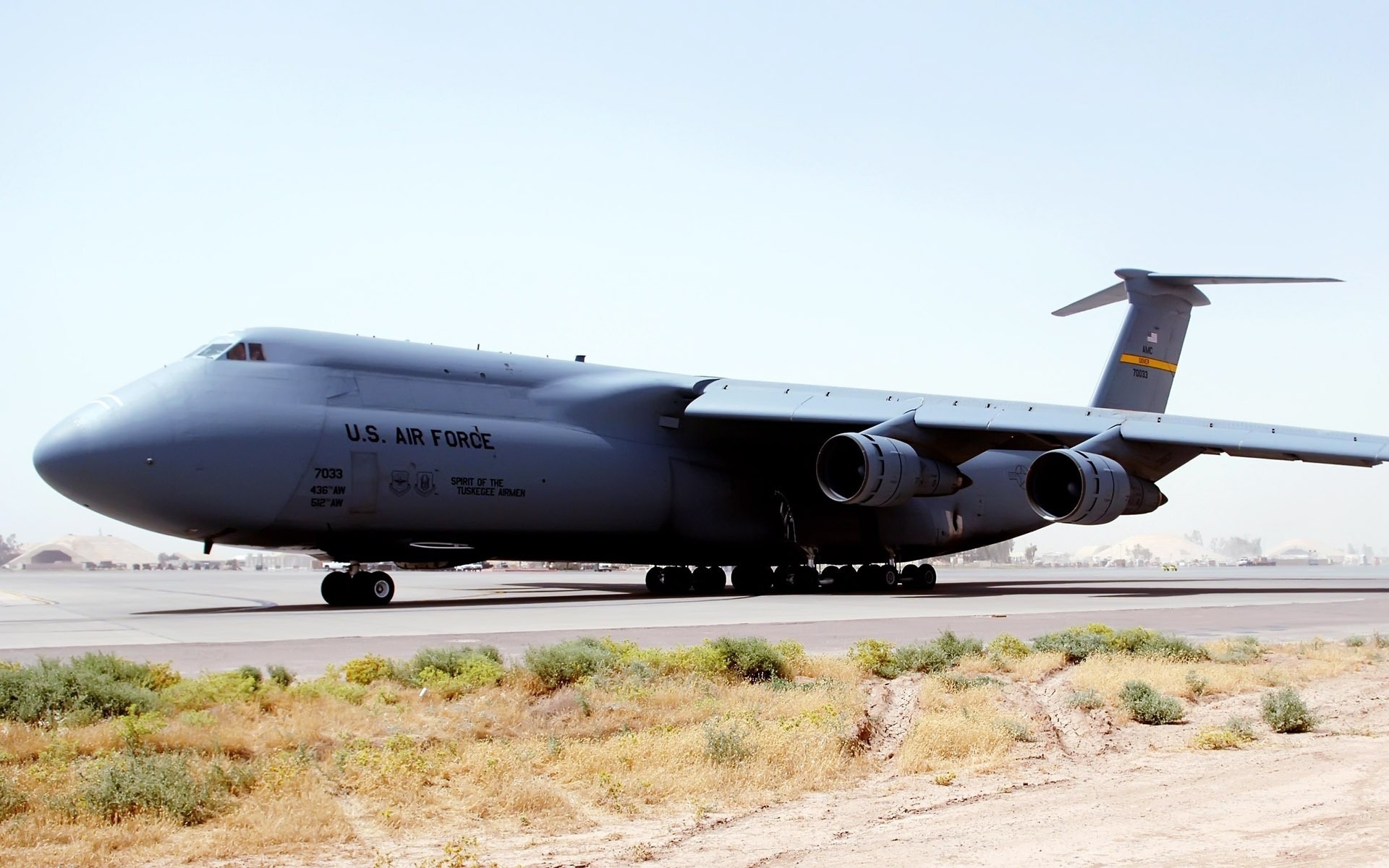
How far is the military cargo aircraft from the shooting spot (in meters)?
16.7

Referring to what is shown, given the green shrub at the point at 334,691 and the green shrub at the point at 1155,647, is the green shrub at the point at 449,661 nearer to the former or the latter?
the green shrub at the point at 334,691

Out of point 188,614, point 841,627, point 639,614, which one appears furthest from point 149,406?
point 841,627

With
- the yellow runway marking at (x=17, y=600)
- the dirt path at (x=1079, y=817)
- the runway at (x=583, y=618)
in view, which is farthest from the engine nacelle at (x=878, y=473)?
the dirt path at (x=1079, y=817)

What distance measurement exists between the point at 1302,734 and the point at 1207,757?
3.29ft

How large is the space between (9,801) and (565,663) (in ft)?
12.7

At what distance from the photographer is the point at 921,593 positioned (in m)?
22.2

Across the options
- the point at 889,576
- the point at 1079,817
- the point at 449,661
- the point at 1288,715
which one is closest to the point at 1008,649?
the point at 1288,715

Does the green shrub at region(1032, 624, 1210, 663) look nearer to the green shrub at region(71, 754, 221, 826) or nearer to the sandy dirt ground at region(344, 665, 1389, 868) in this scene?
the sandy dirt ground at region(344, 665, 1389, 868)

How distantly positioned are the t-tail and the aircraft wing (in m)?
5.44

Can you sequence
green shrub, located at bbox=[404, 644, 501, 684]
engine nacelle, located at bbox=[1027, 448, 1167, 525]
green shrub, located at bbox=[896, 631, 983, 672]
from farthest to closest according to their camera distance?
1. engine nacelle, located at bbox=[1027, 448, 1167, 525]
2. green shrub, located at bbox=[896, 631, 983, 672]
3. green shrub, located at bbox=[404, 644, 501, 684]

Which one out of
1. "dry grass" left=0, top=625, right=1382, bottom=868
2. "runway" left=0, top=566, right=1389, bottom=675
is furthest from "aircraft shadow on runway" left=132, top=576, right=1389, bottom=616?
"dry grass" left=0, top=625, right=1382, bottom=868

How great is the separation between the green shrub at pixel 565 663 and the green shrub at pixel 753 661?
0.83 metres

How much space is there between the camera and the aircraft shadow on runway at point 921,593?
17594 mm

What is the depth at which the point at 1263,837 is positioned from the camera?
461 centimetres
